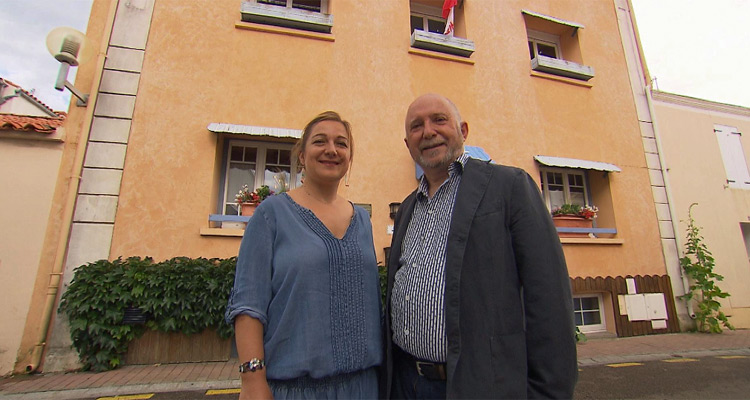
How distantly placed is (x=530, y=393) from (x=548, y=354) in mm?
156


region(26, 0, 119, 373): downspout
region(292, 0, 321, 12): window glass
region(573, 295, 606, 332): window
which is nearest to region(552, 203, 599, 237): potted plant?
region(573, 295, 606, 332): window

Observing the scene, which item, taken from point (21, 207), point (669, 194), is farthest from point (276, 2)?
point (669, 194)

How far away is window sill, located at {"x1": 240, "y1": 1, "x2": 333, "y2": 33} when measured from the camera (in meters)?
5.32

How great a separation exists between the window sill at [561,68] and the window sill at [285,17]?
4244mm

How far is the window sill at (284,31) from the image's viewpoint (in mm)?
5371

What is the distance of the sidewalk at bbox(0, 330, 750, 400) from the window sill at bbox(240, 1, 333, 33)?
17.4 feet

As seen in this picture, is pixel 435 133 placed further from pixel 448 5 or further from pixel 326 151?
pixel 448 5

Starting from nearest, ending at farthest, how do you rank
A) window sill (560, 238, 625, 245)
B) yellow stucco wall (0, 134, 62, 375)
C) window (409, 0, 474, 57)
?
yellow stucco wall (0, 134, 62, 375)
window sill (560, 238, 625, 245)
window (409, 0, 474, 57)

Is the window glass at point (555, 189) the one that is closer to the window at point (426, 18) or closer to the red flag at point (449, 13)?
the red flag at point (449, 13)

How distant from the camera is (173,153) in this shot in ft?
15.4

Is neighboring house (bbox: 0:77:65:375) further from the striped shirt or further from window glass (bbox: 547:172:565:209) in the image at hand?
window glass (bbox: 547:172:565:209)

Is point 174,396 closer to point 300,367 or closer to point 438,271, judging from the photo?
point 300,367

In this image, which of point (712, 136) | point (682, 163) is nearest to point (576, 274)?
point (682, 163)

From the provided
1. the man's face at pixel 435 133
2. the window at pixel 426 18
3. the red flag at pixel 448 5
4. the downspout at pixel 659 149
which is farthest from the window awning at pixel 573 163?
the man's face at pixel 435 133
